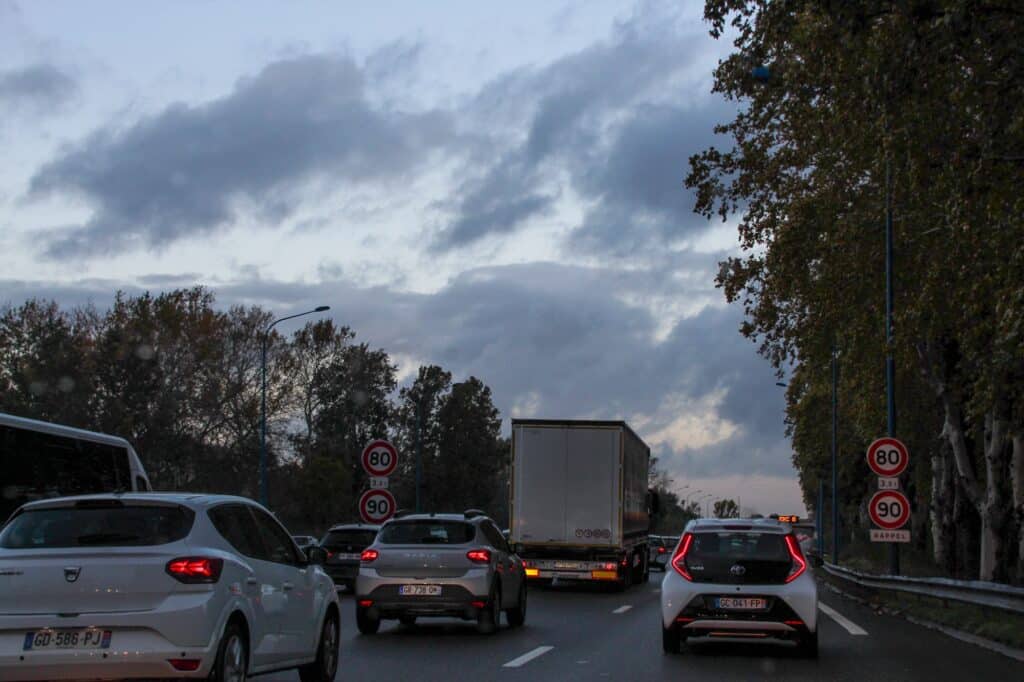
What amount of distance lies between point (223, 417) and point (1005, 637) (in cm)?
6247

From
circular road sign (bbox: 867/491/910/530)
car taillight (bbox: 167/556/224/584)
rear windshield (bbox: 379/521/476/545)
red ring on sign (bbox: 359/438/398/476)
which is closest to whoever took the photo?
car taillight (bbox: 167/556/224/584)

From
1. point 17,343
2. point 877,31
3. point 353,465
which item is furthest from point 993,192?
point 353,465

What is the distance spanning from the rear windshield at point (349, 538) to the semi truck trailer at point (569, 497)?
3.15 meters

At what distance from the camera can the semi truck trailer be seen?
3114cm

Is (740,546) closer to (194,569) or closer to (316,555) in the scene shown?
(316,555)

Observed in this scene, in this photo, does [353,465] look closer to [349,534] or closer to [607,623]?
[349,534]

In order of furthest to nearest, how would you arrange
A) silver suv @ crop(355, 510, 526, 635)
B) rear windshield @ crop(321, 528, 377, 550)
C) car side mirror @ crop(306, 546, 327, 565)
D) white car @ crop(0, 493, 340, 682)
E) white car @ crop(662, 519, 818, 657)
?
rear windshield @ crop(321, 528, 377, 550)
silver suv @ crop(355, 510, 526, 635)
white car @ crop(662, 519, 818, 657)
car side mirror @ crop(306, 546, 327, 565)
white car @ crop(0, 493, 340, 682)

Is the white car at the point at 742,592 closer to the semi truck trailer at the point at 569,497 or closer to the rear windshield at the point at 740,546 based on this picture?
the rear windshield at the point at 740,546

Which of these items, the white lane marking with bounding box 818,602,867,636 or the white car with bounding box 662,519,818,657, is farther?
the white lane marking with bounding box 818,602,867,636

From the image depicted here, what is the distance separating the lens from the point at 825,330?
3562cm

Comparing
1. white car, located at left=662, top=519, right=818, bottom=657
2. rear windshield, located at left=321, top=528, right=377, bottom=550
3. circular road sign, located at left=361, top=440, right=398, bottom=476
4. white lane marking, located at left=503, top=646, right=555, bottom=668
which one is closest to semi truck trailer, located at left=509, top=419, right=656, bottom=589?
rear windshield, located at left=321, top=528, right=377, bottom=550

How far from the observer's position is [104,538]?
31.9ft

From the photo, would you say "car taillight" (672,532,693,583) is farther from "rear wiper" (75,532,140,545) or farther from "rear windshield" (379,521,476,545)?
"rear wiper" (75,532,140,545)

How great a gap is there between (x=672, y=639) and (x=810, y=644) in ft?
4.83
